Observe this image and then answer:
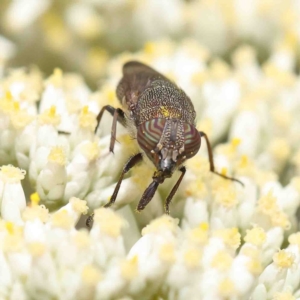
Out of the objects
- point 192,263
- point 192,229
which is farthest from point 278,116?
point 192,263

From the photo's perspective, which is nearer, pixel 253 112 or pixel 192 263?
pixel 192 263

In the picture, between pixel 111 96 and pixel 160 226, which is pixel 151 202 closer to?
pixel 160 226

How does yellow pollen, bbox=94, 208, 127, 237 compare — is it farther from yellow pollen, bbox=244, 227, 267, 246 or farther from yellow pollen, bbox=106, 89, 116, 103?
yellow pollen, bbox=106, 89, 116, 103

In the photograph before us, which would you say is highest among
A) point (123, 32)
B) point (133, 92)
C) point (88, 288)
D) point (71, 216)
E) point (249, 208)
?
point (123, 32)

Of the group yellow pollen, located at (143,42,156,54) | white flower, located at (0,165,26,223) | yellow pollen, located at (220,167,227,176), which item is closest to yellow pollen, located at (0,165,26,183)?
white flower, located at (0,165,26,223)

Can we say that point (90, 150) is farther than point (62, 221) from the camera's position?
Yes

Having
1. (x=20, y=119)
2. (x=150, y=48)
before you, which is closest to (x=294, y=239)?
(x=20, y=119)

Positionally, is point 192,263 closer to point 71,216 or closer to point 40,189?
point 71,216
